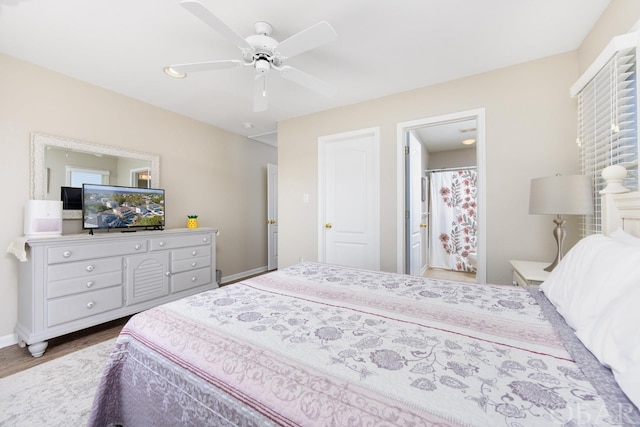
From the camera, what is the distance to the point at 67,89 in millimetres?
2582

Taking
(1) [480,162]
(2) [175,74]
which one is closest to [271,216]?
(2) [175,74]

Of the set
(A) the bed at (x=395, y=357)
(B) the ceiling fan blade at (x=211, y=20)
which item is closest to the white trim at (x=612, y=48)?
(A) the bed at (x=395, y=357)

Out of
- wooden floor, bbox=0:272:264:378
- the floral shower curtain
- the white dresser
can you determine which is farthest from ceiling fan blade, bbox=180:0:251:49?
the floral shower curtain

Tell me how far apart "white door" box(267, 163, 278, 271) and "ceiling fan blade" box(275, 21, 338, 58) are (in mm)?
3342

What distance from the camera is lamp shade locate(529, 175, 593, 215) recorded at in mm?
1750

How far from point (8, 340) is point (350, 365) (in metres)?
3.15

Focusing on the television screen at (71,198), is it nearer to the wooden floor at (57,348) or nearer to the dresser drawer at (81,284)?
the dresser drawer at (81,284)

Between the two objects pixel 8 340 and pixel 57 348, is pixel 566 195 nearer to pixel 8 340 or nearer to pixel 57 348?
pixel 57 348

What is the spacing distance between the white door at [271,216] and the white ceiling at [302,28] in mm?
2203

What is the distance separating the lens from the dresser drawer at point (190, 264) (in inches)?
119

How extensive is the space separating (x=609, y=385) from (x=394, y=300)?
0.77 metres

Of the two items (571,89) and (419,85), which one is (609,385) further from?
(419,85)

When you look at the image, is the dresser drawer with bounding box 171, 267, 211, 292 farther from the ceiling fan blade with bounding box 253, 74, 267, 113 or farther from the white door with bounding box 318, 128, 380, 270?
the ceiling fan blade with bounding box 253, 74, 267, 113

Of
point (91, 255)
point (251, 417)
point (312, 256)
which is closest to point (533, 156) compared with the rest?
point (312, 256)
